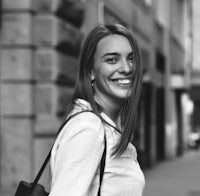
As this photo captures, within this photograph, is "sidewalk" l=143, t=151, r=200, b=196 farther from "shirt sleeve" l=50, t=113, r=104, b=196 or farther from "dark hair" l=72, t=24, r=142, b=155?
"shirt sleeve" l=50, t=113, r=104, b=196

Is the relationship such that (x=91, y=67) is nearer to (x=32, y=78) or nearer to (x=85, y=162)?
(x=85, y=162)

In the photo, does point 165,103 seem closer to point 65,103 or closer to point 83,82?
point 65,103

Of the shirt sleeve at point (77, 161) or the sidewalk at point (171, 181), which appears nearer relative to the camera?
the shirt sleeve at point (77, 161)

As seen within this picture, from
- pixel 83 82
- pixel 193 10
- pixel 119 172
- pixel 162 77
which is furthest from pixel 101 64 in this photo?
pixel 193 10

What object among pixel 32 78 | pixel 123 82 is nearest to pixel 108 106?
pixel 123 82

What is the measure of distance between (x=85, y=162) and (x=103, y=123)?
17 centimetres

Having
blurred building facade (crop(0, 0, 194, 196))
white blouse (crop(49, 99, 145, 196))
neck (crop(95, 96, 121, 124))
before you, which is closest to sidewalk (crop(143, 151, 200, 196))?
blurred building facade (crop(0, 0, 194, 196))

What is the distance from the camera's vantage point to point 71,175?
1.73 m

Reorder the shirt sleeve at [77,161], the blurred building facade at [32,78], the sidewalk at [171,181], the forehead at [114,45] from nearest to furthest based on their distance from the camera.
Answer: the shirt sleeve at [77,161] → the forehead at [114,45] → the blurred building facade at [32,78] → the sidewalk at [171,181]

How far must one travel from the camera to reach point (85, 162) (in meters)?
1.73

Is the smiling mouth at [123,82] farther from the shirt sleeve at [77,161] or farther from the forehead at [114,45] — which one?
the shirt sleeve at [77,161]

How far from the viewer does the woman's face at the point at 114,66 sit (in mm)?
1911

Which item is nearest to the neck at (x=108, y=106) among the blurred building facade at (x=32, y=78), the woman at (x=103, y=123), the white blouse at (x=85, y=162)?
the woman at (x=103, y=123)

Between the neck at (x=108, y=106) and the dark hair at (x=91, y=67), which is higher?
the dark hair at (x=91, y=67)
